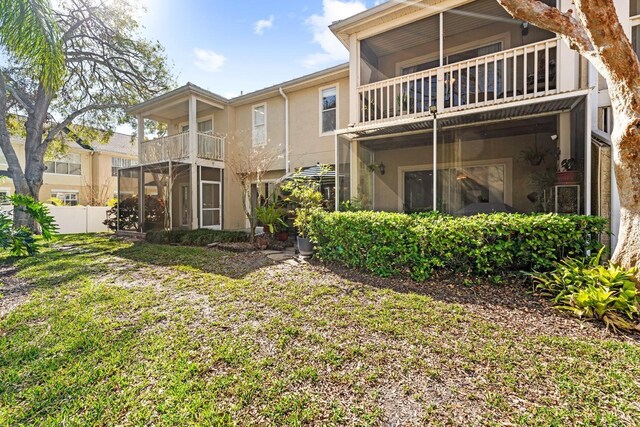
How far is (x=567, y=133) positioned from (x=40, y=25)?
1187 centimetres

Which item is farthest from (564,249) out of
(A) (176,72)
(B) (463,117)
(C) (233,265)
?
(A) (176,72)

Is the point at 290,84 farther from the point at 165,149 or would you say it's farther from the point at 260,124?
the point at 165,149

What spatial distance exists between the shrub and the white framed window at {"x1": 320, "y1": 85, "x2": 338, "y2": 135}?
8.41 m

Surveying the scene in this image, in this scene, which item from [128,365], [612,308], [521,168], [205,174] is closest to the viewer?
[128,365]

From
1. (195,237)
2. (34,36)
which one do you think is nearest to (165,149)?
(195,237)

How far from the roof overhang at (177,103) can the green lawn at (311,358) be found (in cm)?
957

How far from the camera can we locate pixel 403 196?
33.2ft

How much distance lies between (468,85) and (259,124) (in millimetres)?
8747

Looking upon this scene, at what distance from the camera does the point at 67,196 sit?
22.0 metres

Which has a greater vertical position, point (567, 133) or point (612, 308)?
point (567, 133)

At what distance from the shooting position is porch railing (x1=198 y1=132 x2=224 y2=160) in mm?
12961

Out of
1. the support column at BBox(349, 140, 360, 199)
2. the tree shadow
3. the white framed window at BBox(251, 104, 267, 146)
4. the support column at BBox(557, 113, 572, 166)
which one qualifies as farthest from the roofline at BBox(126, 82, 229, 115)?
the support column at BBox(557, 113, 572, 166)

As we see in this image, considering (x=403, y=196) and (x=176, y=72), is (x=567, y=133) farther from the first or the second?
(x=176, y=72)

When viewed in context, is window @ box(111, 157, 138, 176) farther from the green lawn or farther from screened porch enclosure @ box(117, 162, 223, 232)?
the green lawn
